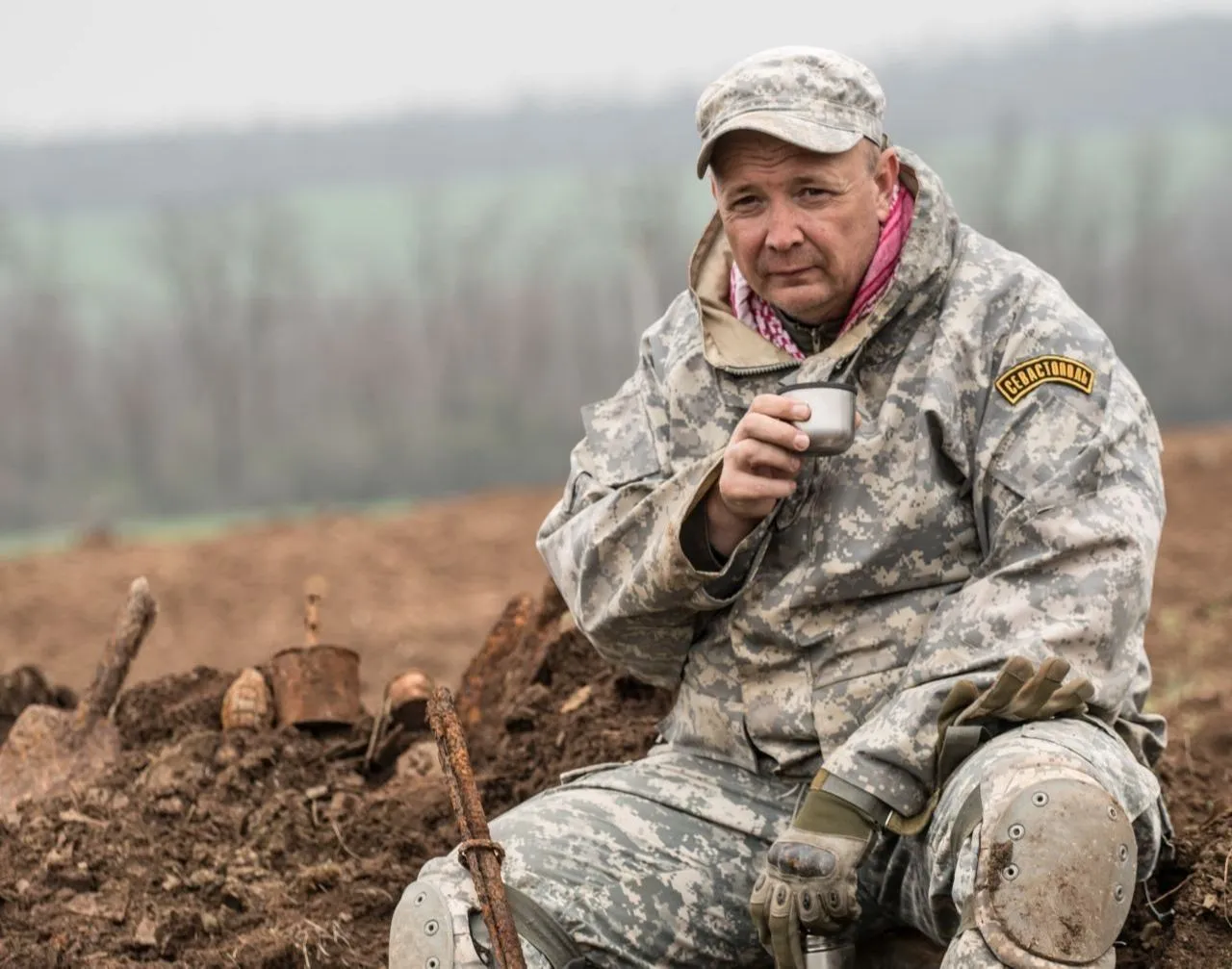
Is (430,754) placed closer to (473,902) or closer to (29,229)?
(473,902)

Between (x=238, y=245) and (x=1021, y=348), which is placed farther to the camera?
(x=238, y=245)

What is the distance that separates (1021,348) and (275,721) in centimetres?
226

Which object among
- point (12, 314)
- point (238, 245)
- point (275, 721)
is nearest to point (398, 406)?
point (238, 245)

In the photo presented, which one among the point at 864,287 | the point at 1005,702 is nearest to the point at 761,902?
the point at 1005,702

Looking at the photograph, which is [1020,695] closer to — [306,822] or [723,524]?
[723,524]

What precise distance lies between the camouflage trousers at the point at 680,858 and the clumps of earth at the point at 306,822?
24 cm

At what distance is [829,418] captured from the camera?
122 inches

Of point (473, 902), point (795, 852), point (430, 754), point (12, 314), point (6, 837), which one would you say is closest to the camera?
point (795, 852)

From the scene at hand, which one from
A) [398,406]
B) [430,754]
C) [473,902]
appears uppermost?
[473,902]

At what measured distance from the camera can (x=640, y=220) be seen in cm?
1323

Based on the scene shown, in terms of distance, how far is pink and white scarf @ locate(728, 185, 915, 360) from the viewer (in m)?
3.41

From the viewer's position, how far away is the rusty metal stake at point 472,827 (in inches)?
124

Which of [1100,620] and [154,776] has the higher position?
[1100,620]

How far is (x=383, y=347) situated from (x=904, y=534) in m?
10.4
